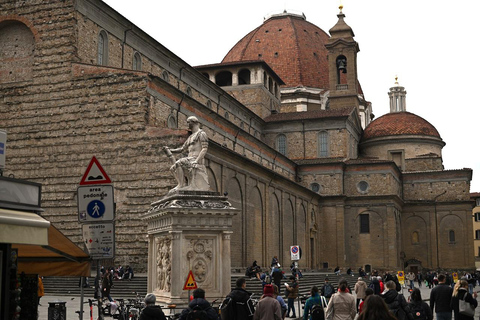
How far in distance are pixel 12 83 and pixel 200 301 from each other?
27.5 meters

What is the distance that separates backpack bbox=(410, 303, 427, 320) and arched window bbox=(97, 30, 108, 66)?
26.9m

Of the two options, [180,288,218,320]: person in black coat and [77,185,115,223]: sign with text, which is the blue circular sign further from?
[180,288,218,320]: person in black coat

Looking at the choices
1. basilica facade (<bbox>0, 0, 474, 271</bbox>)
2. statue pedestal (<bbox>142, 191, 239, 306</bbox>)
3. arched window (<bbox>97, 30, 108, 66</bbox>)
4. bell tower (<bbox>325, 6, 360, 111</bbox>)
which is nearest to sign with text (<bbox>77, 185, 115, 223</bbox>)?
statue pedestal (<bbox>142, 191, 239, 306</bbox>)

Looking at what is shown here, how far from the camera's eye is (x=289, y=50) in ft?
244

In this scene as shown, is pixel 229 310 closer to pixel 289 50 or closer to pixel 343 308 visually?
pixel 343 308

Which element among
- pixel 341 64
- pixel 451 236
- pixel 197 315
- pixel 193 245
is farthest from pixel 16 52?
pixel 451 236

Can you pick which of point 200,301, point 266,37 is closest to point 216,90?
point 266,37

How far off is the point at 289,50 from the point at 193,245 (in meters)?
60.3

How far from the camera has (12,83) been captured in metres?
34.5

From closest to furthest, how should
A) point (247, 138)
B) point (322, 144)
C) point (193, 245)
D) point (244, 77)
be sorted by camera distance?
point (193, 245), point (247, 138), point (322, 144), point (244, 77)

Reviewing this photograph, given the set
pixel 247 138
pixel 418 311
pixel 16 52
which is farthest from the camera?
pixel 247 138

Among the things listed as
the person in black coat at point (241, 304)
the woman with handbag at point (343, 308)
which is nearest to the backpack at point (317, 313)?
the woman with handbag at point (343, 308)

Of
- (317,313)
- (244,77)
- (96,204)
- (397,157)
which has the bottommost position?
(317,313)

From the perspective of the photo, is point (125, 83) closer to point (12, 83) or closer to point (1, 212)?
point (12, 83)
